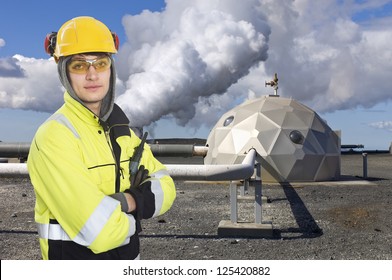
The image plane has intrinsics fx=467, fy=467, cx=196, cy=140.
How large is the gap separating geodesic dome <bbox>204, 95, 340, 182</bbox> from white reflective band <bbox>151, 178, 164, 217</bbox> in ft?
47.4

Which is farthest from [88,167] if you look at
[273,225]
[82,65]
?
[273,225]

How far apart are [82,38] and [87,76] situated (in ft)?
0.77

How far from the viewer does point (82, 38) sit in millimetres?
2898

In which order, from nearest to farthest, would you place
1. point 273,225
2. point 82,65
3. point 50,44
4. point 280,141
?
point 82,65 < point 50,44 < point 273,225 < point 280,141

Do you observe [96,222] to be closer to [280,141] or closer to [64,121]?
[64,121]

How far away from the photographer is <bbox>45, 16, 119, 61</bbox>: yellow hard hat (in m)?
2.89

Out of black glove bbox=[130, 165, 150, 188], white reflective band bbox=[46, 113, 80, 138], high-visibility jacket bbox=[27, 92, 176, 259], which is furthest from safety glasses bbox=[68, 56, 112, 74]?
black glove bbox=[130, 165, 150, 188]

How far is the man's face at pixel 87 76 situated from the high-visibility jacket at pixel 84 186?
9 cm

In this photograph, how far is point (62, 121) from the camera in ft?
9.37

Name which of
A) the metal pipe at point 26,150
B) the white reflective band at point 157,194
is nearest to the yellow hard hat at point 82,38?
the white reflective band at point 157,194

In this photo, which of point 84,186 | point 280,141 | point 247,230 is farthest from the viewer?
point 280,141
